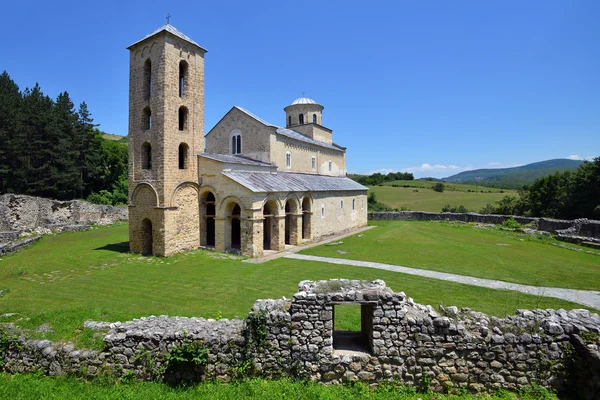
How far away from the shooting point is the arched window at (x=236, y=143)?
1009 inches

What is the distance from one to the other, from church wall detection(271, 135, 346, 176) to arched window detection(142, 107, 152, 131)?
8.76m

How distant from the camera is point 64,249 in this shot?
19844 millimetres

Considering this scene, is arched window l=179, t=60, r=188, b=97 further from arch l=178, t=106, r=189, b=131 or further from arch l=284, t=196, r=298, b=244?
arch l=284, t=196, r=298, b=244

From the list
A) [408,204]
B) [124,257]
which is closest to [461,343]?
[124,257]

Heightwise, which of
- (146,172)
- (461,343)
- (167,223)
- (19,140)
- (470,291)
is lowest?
(470,291)

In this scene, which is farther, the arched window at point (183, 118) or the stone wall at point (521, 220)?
the stone wall at point (521, 220)

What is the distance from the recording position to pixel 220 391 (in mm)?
5957

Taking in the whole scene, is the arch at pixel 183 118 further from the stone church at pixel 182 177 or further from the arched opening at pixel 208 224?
the arched opening at pixel 208 224

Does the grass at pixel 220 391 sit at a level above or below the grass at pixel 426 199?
below

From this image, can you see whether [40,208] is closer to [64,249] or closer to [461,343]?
[64,249]

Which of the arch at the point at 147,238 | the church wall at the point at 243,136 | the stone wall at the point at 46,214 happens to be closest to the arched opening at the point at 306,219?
the church wall at the point at 243,136

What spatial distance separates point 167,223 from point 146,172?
349cm

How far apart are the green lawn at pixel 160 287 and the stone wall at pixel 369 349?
1.27 m

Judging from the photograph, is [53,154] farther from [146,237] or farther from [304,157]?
[304,157]
